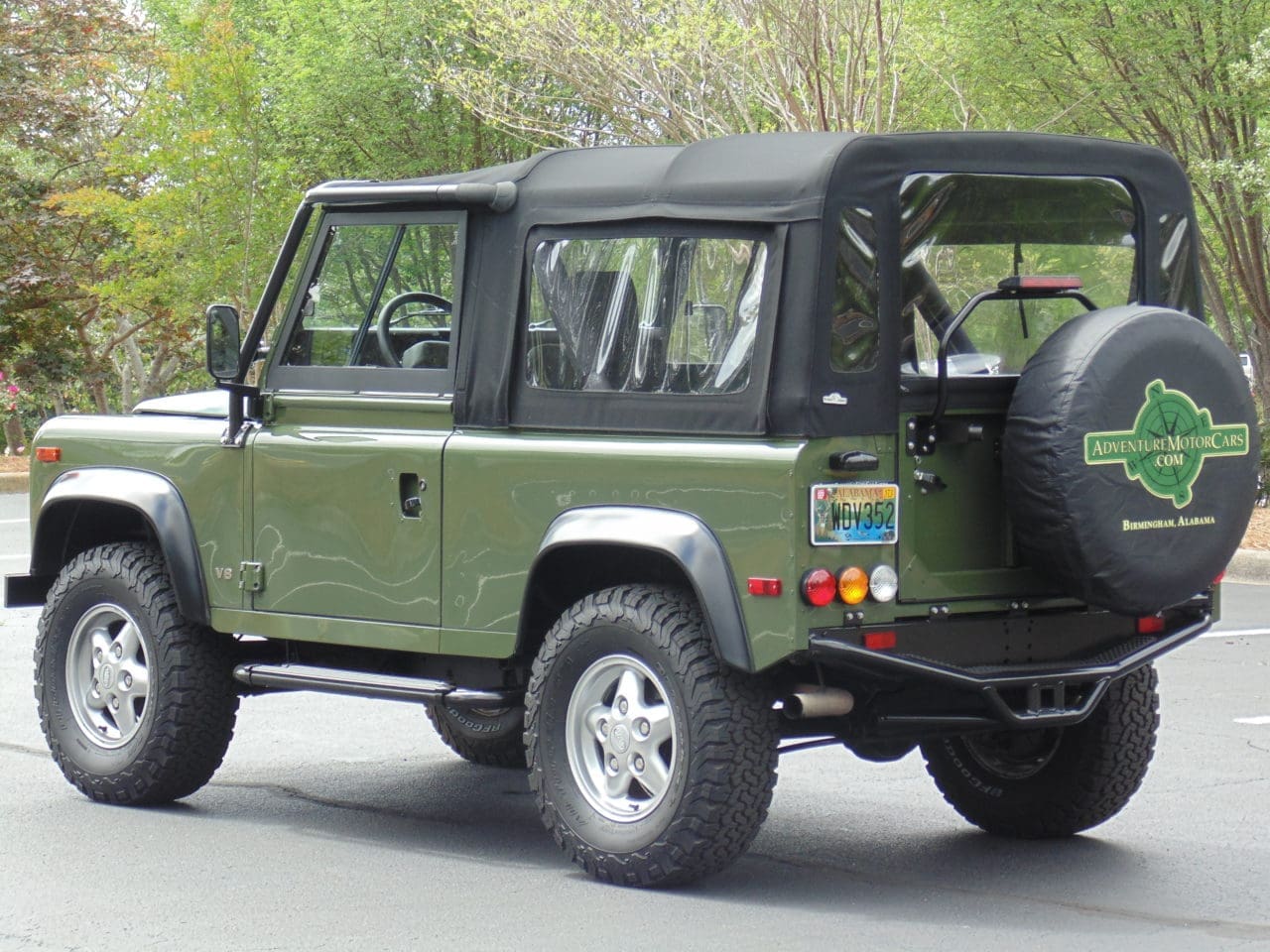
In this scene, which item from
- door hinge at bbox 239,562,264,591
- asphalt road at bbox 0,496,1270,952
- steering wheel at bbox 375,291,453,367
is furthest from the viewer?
door hinge at bbox 239,562,264,591

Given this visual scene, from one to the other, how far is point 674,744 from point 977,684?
0.87 m

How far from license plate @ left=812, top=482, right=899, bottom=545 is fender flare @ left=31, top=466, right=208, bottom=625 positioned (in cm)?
260

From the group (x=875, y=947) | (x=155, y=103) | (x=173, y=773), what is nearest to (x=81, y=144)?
(x=155, y=103)

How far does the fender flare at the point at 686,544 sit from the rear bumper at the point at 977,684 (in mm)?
236

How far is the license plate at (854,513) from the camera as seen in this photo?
18.4 feet

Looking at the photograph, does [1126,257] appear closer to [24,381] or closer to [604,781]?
[604,781]

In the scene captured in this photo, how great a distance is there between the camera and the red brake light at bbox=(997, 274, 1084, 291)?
619 cm

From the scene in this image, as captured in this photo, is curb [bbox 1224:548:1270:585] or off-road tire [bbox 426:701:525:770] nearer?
off-road tire [bbox 426:701:525:770]

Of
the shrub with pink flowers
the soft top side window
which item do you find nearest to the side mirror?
the soft top side window

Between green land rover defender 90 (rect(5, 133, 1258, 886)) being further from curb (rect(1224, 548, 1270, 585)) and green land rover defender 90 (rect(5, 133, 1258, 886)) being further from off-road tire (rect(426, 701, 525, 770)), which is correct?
curb (rect(1224, 548, 1270, 585))

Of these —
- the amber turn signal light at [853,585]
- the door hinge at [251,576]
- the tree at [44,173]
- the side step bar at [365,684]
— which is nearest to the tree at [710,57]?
the tree at [44,173]

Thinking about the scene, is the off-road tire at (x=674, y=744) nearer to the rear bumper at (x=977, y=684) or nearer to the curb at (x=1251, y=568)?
the rear bumper at (x=977, y=684)

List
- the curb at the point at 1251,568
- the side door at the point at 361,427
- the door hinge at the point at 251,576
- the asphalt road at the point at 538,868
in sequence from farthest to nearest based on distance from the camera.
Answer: the curb at the point at 1251,568 → the door hinge at the point at 251,576 → the side door at the point at 361,427 → the asphalt road at the point at 538,868

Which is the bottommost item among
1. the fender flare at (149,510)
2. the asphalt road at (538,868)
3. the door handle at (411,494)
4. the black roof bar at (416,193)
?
the asphalt road at (538,868)
